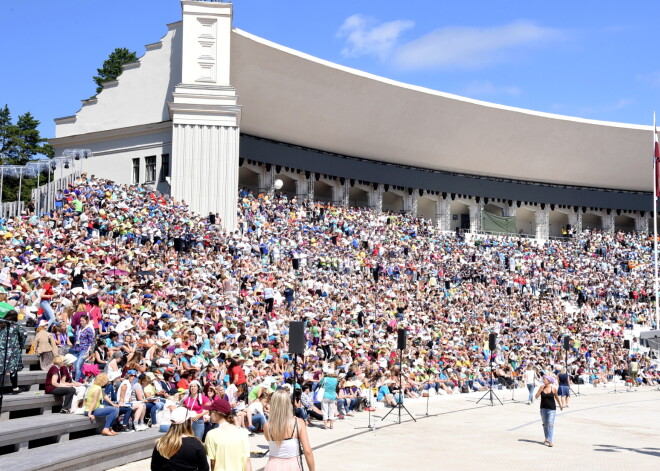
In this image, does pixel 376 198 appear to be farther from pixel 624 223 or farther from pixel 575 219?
pixel 624 223

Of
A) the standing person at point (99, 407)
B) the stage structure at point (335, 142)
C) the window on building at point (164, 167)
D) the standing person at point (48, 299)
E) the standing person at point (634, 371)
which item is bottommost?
the standing person at point (634, 371)

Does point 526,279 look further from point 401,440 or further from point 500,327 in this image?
point 401,440

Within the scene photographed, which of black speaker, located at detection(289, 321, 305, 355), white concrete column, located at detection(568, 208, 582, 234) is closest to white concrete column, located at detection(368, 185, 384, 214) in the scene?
white concrete column, located at detection(568, 208, 582, 234)

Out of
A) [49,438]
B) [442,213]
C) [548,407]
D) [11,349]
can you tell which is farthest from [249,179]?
[49,438]

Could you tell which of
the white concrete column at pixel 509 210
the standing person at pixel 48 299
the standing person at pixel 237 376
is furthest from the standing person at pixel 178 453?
the white concrete column at pixel 509 210

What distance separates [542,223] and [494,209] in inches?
160

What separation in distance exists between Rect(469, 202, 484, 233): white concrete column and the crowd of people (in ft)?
25.8

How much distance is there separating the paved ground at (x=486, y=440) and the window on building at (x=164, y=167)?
1969cm

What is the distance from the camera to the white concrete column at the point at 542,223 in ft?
212

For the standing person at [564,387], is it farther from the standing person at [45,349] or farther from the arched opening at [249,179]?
the arched opening at [249,179]

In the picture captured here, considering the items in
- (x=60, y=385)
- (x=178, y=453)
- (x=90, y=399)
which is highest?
(x=178, y=453)

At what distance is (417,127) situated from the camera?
5503 centimetres

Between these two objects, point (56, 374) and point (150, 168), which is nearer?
point (56, 374)

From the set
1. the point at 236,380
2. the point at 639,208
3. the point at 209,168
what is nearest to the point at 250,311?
the point at 236,380
